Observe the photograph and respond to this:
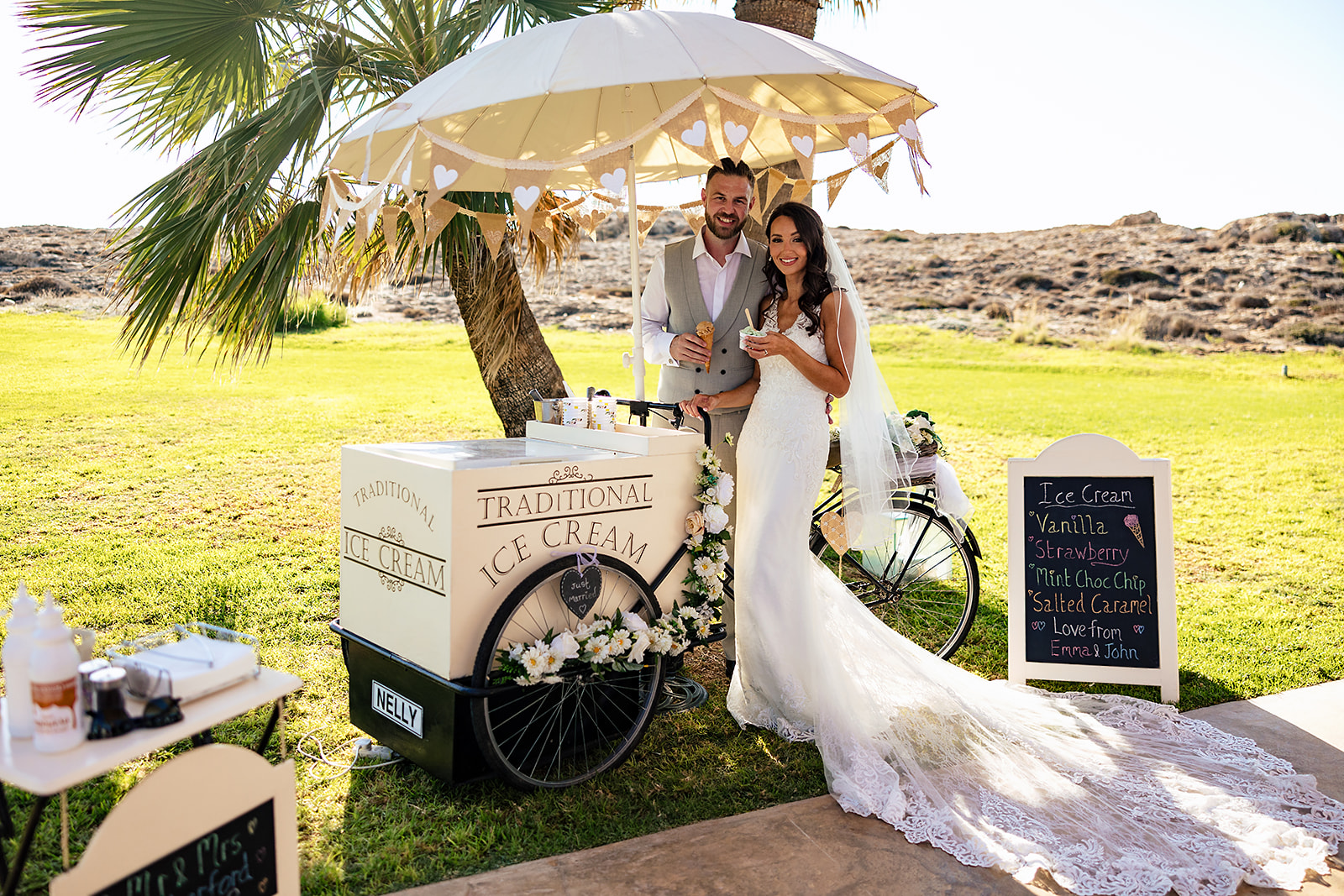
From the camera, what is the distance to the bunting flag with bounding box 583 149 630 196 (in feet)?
8.79

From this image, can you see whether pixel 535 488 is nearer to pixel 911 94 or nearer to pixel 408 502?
pixel 408 502

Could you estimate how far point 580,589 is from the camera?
2.70 meters

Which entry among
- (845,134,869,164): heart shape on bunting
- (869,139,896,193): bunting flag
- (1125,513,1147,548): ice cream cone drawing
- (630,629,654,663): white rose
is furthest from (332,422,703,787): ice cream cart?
(1125,513,1147,548): ice cream cone drawing

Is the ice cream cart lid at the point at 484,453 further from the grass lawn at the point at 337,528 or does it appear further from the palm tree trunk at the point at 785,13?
the palm tree trunk at the point at 785,13

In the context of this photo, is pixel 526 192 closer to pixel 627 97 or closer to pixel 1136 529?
pixel 627 97

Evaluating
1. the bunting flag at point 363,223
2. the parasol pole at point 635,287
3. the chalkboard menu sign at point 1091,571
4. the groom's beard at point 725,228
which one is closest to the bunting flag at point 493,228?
the parasol pole at point 635,287

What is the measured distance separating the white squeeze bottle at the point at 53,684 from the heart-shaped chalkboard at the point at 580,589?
1.32m

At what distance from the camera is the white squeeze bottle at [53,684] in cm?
157

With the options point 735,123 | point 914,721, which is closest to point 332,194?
point 735,123

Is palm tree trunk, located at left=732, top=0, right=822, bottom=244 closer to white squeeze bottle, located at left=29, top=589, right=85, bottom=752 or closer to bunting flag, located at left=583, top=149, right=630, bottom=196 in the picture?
bunting flag, located at left=583, top=149, right=630, bottom=196

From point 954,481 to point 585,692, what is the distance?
1.93 metres

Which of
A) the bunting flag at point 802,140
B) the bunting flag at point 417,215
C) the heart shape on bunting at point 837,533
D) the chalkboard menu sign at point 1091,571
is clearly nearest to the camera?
the bunting flag at point 802,140

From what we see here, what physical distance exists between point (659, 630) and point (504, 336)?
2.83 m

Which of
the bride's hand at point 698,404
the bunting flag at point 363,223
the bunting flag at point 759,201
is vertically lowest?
the bride's hand at point 698,404
